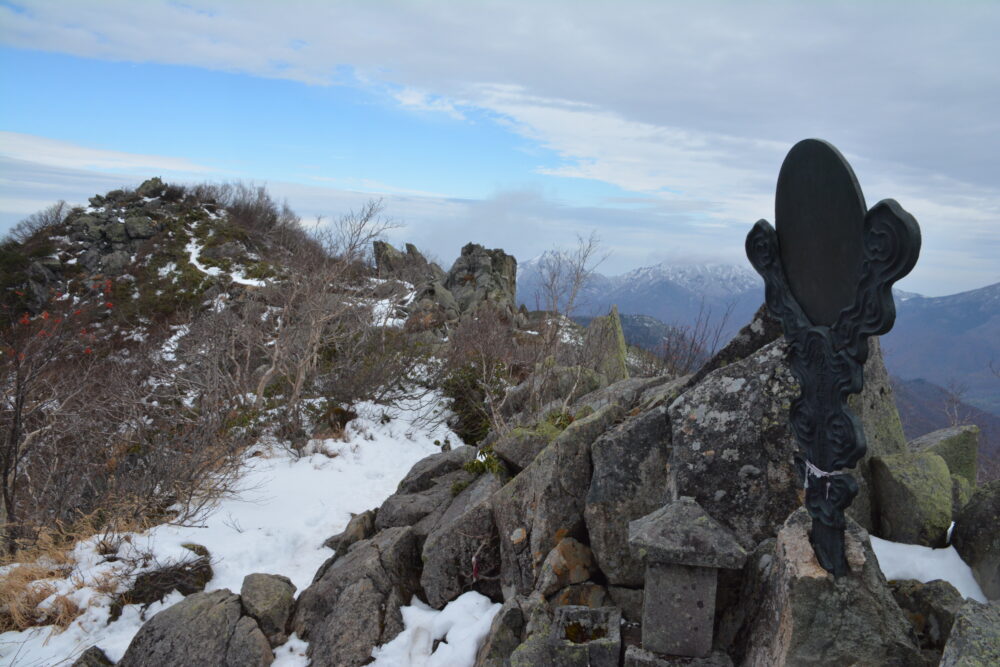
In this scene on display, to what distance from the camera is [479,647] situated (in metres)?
4.43

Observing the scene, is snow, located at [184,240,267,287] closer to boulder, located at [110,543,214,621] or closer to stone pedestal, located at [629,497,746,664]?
boulder, located at [110,543,214,621]

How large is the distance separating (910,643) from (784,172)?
2230mm

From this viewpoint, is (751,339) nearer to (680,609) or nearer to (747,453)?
(747,453)

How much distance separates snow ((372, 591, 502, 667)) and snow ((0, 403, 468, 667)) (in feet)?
→ 0.04

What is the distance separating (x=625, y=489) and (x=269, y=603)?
3790mm

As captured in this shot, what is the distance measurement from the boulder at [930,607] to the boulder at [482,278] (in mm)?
22244

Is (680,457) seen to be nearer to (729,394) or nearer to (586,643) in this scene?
(729,394)

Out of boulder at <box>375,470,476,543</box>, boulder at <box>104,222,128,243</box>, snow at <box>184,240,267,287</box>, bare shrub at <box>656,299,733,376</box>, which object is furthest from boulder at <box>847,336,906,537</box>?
boulder at <box>104,222,128,243</box>

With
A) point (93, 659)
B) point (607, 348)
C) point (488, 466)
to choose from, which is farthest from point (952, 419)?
point (93, 659)

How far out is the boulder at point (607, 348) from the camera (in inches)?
415

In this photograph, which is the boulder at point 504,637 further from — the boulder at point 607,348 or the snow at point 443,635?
the boulder at point 607,348

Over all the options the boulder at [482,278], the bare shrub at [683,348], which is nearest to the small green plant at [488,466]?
the bare shrub at [683,348]

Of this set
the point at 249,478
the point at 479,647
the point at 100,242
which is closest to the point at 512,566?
the point at 479,647

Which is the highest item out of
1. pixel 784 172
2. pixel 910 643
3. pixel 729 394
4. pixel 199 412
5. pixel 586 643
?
pixel 784 172
